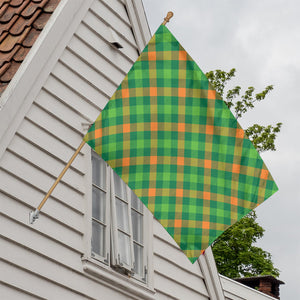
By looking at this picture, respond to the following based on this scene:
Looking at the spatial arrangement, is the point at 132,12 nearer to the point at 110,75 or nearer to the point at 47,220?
the point at 110,75

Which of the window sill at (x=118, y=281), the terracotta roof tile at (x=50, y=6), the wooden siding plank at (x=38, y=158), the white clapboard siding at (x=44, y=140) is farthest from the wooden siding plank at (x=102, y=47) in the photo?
the window sill at (x=118, y=281)

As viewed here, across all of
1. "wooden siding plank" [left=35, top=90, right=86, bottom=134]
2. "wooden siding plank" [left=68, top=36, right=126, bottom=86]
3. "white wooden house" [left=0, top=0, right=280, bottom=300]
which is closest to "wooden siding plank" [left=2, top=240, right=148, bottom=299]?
"white wooden house" [left=0, top=0, right=280, bottom=300]

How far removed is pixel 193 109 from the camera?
6.77 m

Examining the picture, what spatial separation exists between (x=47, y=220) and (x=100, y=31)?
7.72 ft

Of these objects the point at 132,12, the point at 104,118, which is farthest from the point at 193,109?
the point at 132,12

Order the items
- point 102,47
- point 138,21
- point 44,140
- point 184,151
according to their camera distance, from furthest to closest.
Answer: point 138,21 < point 102,47 < point 44,140 < point 184,151

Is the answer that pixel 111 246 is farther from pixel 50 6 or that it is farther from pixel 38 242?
pixel 50 6

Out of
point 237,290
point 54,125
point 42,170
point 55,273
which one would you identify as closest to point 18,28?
point 54,125

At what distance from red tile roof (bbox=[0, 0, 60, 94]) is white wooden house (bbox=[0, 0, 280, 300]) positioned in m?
0.05

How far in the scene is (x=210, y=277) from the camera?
31.3ft

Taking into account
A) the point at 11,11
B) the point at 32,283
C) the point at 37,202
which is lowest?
the point at 32,283

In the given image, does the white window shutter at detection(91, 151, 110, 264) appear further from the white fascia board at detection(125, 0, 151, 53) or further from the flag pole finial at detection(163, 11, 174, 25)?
the flag pole finial at detection(163, 11, 174, 25)

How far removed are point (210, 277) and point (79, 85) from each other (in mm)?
2855

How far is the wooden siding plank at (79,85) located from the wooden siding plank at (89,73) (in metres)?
0.04
